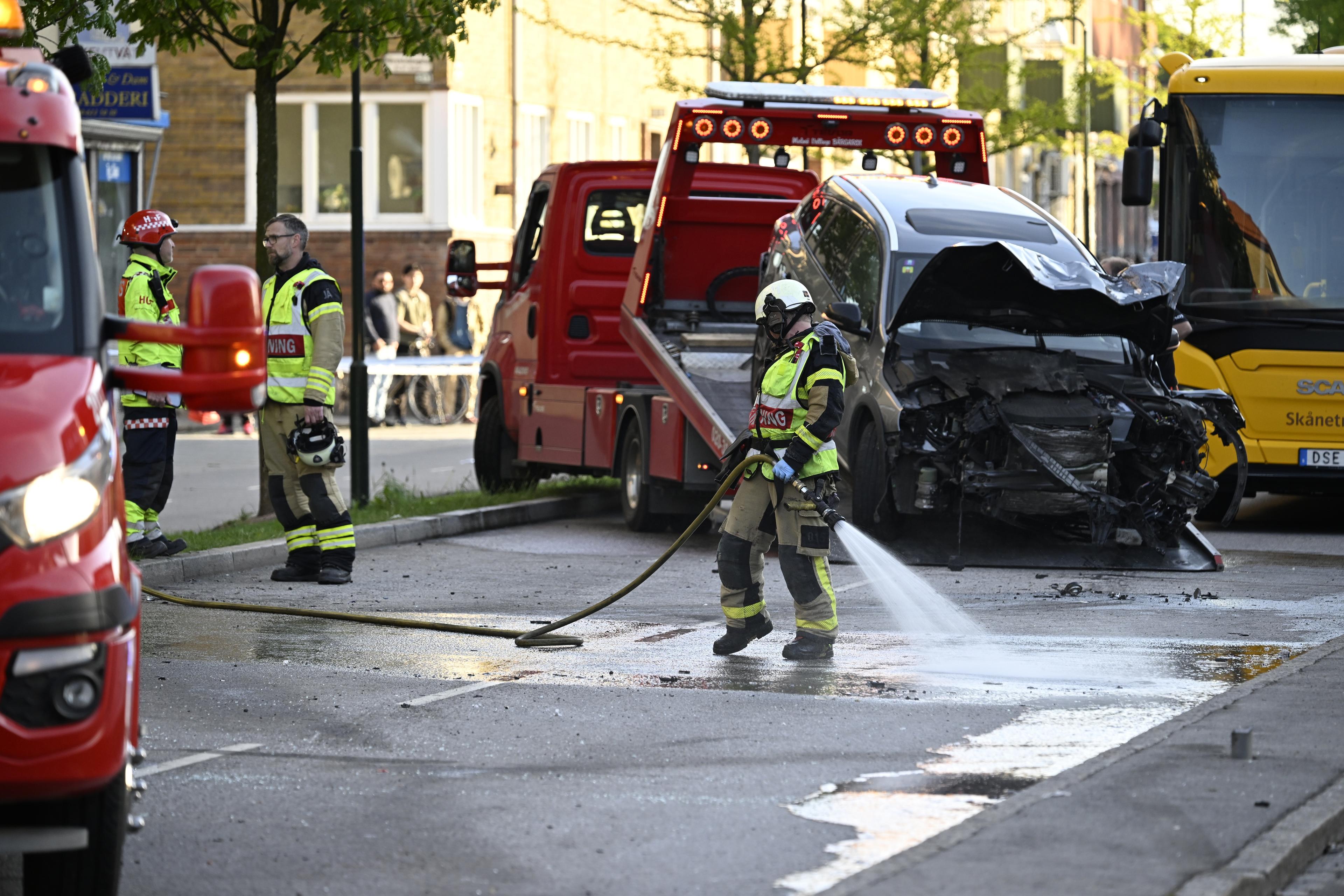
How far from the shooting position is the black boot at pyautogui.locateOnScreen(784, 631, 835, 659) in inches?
369

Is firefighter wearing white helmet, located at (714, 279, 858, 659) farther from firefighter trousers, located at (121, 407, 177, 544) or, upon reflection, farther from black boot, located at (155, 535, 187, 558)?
firefighter trousers, located at (121, 407, 177, 544)

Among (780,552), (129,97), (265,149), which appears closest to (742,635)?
(780,552)

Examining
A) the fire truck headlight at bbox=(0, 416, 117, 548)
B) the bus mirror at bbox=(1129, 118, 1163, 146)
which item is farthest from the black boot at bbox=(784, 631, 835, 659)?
the bus mirror at bbox=(1129, 118, 1163, 146)

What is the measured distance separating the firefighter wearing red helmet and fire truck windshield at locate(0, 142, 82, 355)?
22.1ft

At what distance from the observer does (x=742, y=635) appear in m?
9.54

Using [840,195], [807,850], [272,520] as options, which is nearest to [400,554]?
[272,520]

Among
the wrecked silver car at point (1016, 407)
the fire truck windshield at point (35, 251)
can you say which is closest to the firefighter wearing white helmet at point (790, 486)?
the wrecked silver car at point (1016, 407)

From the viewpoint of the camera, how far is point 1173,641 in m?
9.95

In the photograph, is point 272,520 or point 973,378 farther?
point 272,520

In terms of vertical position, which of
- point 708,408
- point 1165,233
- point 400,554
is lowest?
point 400,554

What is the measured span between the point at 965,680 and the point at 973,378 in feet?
13.2

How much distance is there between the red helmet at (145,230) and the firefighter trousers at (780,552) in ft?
15.3

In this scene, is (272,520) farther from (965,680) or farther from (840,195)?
(965,680)

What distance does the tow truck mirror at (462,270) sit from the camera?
56.9 feet
